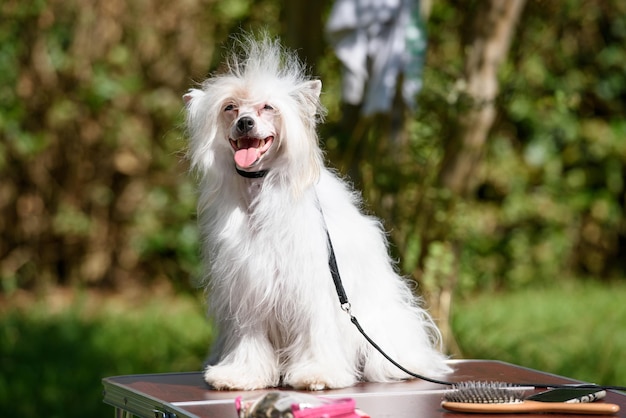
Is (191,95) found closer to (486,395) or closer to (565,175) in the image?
(486,395)

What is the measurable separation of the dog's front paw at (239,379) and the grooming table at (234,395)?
0.03 m

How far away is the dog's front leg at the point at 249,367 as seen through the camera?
3.03m

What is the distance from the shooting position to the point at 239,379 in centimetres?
302

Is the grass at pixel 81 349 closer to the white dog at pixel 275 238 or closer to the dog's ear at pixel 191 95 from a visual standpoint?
the white dog at pixel 275 238

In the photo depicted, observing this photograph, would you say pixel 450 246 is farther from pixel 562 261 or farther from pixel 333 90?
pixel 562 261

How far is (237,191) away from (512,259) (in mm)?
7624

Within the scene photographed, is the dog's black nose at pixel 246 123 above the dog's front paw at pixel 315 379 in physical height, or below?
above

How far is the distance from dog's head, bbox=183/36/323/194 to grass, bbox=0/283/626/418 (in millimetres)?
3312

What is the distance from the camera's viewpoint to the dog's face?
2.89 metres

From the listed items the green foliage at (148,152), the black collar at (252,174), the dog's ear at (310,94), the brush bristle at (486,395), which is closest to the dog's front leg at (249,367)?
the black collar at (252,174)

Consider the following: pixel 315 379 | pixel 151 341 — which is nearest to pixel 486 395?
pixel 315 379

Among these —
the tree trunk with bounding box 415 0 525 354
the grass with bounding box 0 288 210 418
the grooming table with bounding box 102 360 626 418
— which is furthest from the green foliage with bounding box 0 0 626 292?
the grooming table with bounding box 102 360 626 418

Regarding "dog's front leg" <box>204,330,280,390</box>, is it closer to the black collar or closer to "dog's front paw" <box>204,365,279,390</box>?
"dog's front paw" <box>204,365,279,390</box>

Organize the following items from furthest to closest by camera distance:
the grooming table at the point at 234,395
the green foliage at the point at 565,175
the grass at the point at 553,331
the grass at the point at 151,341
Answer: the green foliage at the point at 565,175 → the grass at the point at 553,331 → the grass at the point at 151,341 → the grooming table at the point at 234,395
